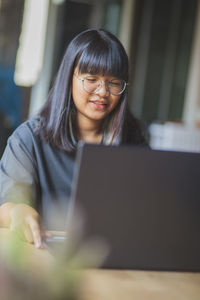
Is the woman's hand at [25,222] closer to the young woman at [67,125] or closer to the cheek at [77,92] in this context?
the young woman at [67,125]

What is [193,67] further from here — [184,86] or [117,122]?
[117,122]

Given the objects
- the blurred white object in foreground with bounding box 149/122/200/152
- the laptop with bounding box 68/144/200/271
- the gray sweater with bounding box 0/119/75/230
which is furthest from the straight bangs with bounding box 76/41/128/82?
the blurred white object in foreground with bounding box 149/122/200/152

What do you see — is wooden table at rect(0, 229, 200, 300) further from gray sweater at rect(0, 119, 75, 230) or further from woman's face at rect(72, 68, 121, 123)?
woman's face at rect(72, 68, 121, 123)

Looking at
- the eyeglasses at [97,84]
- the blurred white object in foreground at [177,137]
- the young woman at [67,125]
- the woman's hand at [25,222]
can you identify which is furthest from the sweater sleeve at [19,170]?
the blurred white object in foreground at [177,137]

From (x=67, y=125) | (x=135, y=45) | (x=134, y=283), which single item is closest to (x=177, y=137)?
(x=135, y=45)

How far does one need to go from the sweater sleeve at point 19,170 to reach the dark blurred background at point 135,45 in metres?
3.30

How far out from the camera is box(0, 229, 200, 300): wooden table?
823mm

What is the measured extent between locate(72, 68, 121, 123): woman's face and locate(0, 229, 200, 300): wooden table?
0.56m

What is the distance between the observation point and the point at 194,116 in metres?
5.37

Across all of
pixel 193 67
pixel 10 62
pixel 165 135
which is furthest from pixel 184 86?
pixel 10 62

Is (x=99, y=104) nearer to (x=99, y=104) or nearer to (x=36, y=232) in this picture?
(x=99, y=104)

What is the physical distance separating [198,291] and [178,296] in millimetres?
66

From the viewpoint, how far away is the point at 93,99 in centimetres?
138

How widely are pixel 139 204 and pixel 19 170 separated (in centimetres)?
61
